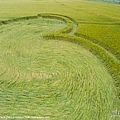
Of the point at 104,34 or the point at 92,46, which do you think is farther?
the point at 104,34

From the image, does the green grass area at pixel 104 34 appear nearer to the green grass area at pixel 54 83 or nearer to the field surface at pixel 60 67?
the field surface at pixel 60 67

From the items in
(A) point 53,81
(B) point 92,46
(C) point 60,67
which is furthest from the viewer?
(B) point 92,46

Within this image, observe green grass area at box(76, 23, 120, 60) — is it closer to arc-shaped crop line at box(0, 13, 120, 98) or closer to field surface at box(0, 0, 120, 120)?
field surface at box(0, 0, 120, 120)

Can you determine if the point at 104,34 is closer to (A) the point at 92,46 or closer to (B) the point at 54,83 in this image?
(A) the point at 92,46

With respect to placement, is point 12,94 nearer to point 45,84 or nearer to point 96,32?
point 45,84

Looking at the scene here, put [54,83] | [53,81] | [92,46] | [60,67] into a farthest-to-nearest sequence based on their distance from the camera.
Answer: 1. [92,46]
2. [60,67]
3. [53,81]
4. [54,83]

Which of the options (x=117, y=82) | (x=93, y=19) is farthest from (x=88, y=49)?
(x=93, y=19)

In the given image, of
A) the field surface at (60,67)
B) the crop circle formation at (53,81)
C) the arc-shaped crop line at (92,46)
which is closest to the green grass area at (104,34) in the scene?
the field surface at (60,67)

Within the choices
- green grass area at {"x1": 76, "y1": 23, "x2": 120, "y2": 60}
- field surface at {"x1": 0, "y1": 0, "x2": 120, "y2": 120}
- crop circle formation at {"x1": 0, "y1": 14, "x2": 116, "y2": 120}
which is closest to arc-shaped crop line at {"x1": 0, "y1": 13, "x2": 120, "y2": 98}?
field surface at {"x1": 0, "y1": 0, "x2": 120, "y2": 120}

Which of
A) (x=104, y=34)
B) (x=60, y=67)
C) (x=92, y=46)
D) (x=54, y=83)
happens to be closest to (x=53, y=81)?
(x=54, y=83)
